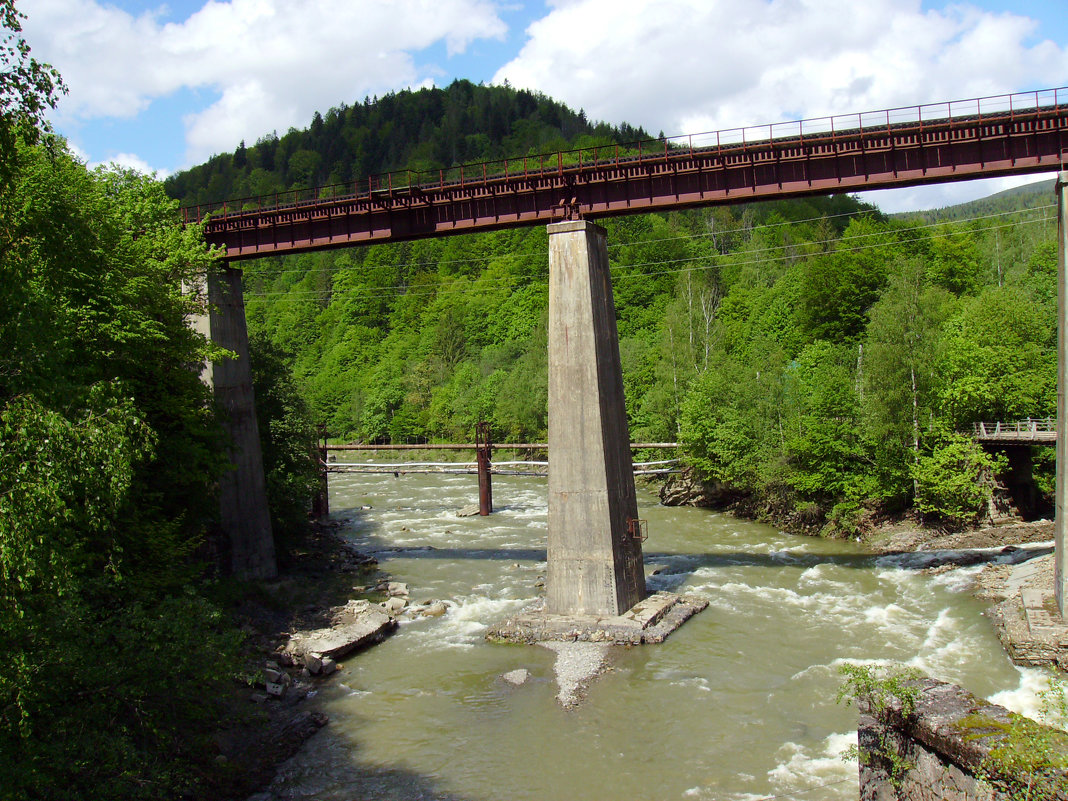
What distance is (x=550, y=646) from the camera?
20031 mm

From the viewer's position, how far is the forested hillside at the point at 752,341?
30906mm

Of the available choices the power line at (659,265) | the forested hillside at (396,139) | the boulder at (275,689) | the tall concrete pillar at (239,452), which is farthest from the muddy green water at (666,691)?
the forested hillside at (396,139)

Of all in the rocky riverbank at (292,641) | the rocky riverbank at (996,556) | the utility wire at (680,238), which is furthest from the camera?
the utility wire at (680,238)

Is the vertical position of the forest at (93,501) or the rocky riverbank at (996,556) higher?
the forest at (93,501)

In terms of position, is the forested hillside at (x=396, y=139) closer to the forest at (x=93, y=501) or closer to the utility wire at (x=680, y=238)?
the utility wire at (x=680, y=238)

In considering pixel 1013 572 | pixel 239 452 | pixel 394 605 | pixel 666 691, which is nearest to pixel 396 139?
pixel 239 452

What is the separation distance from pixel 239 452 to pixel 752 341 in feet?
131

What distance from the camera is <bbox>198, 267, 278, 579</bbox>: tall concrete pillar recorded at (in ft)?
86.9

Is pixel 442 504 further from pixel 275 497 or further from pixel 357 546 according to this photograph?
pixel 275 497

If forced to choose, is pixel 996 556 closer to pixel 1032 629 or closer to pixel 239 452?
pixel 1032 629

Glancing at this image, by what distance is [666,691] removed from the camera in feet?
56.2

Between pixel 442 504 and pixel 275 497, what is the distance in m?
14.3

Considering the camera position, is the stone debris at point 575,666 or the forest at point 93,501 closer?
the forest at point 93,501

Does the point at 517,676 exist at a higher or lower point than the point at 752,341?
lower
